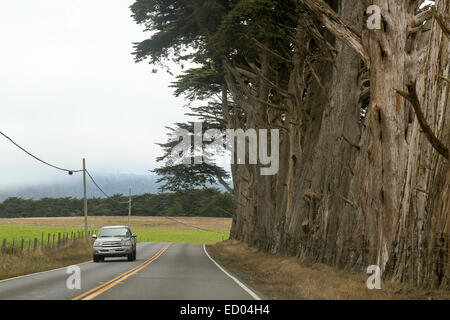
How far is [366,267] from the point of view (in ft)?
50.1

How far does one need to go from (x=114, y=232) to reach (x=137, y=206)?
101804 millimetres

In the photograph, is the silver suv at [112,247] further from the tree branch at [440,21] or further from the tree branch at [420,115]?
the tree branch at [440,21]

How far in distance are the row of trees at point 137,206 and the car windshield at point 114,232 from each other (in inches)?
3065

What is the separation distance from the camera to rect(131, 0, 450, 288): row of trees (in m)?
10.9

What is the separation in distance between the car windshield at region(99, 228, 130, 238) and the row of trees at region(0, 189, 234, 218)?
77845mm

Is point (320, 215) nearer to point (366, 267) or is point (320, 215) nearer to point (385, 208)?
point (366, 267)

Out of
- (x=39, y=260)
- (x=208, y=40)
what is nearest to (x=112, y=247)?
(x=39, y=260)

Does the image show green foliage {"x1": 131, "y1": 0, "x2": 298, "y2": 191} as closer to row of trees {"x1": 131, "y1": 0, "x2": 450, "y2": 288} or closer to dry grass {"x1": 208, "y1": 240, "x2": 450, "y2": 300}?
row of trees {"x1": 131, "y1": 0, "x2": 450, "y2": 288}

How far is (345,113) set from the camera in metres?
18.2

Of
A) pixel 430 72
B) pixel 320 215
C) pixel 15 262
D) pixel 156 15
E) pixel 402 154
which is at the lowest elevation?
pixel 15 262

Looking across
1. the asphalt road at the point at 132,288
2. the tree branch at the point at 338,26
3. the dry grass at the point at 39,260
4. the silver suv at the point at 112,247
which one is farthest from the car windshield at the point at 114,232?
the tree branch at the point at 338,26

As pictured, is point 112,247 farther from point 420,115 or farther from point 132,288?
point 420,115
